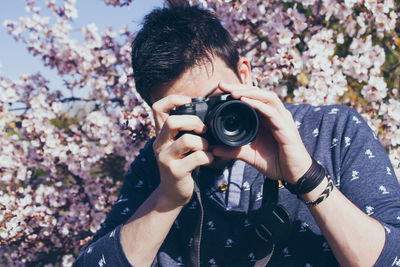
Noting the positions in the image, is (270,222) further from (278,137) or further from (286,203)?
(278,137)

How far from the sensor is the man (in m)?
1.15

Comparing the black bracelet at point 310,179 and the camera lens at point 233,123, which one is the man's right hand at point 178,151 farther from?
the black bracelet at point 310,179

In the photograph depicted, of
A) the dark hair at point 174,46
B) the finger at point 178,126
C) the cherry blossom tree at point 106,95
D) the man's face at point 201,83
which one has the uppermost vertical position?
the dark hair at point 174,46

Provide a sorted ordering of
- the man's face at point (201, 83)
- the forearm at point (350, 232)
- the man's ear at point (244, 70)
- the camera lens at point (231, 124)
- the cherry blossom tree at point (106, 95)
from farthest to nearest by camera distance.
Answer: the cherry blossom tree at point (106, 95) < the man's ear at point (244, 70) < the man's face at point (201, 83) < the camera lens at point (231, 124) < the forearm at point (350, 232)

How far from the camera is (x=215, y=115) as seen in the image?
3.89ft

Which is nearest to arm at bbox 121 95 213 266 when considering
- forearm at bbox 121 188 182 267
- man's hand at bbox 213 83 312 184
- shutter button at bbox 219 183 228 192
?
forearm at bbox 121 188 182 267

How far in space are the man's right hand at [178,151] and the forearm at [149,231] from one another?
1.5 inches

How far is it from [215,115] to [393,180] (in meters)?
0.71

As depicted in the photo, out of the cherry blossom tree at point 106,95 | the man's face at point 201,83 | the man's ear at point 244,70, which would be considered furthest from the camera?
the cherry blossom tree at point 106,95

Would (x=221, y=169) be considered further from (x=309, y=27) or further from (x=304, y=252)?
(x=309, y=27)

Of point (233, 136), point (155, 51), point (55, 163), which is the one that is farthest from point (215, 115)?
point (55, 163)

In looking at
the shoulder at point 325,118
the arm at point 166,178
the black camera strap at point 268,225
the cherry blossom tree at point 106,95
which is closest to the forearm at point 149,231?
the arm at point 166,178

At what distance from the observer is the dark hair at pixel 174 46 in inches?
58.6

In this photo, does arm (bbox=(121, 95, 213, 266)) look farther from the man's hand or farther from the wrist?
the wrist
